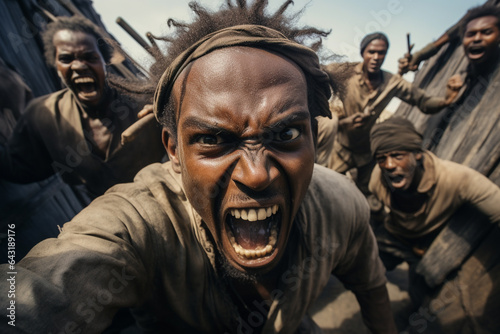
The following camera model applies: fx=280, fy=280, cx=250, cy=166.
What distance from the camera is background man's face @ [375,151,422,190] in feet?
7.97

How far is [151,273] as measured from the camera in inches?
44.6

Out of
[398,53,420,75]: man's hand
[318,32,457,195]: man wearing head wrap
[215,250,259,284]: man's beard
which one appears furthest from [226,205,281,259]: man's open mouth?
[398,53,420,75]: man's hand

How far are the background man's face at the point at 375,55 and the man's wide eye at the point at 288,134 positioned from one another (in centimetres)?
362

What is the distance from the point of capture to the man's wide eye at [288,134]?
1.05 meters

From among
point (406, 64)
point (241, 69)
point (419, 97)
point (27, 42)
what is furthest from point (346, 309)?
point (27, 42)

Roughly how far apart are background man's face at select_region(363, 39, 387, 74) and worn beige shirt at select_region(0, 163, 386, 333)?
3.10 metres

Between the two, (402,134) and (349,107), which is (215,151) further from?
(349,107)

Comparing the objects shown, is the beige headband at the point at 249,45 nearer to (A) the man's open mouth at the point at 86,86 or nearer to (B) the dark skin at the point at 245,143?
(B) the dark skin at the point at 245,143

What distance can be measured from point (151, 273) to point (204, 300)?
11.3 inches

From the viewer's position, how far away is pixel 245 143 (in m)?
1.00

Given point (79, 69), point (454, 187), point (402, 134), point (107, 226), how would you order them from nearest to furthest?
point (107, 226) < point (79, 69) < point (454, 187) < point (402, 134)

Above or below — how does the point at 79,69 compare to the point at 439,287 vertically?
above

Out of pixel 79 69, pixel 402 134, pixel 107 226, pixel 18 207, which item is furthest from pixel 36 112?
pixel 402 134

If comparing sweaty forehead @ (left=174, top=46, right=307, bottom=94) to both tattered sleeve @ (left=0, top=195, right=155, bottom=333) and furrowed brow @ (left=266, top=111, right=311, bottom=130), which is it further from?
tattered sleeve @ (left=0, top=195, right=155, bottom=333)
